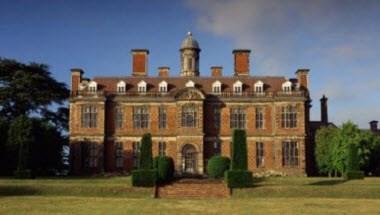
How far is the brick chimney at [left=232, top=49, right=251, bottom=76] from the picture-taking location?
57.5m

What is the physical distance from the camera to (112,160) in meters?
53.6

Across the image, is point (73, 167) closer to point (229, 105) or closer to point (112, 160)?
point (112, 160)

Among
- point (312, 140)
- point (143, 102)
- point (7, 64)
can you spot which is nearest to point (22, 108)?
point (7, 64)

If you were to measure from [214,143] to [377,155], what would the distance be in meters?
14.0

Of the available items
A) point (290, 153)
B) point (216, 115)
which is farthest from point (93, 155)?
point (290, 153)

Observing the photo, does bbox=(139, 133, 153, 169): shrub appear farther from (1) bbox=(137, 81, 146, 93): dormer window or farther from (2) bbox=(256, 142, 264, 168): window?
(2) bbox=(256, 142, 264, 168): window

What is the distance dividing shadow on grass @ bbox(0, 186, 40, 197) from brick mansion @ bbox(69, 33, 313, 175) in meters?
18.1

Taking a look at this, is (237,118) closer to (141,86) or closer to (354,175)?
(141,86)

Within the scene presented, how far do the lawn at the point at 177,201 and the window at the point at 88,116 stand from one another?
52.1ft

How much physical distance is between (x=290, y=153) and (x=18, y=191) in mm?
25419

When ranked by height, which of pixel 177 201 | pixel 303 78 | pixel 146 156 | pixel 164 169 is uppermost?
pixel 303 78

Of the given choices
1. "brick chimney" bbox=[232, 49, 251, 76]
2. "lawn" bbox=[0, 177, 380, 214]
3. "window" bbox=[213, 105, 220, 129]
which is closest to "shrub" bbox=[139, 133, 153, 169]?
"lawn" bbox=[0, 177, 380, 214]

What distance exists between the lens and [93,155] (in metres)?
53.1


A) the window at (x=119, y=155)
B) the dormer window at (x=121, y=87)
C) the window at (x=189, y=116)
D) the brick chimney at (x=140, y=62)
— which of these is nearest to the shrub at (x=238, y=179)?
the window at (x=189, y=116)
